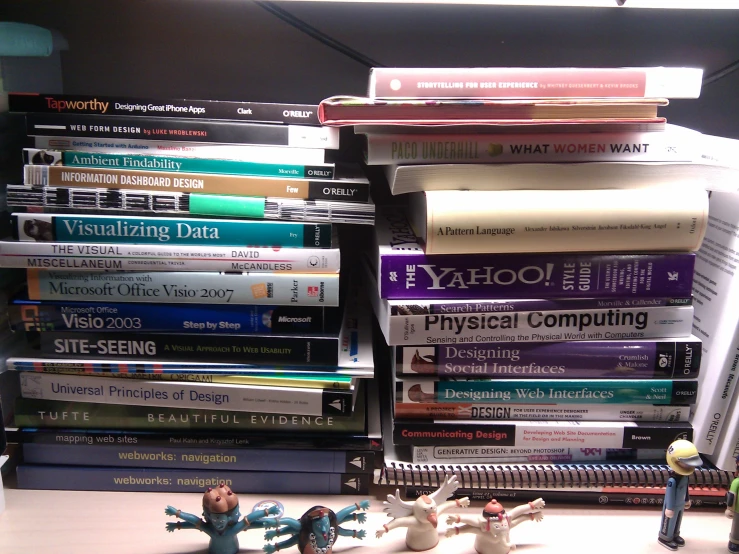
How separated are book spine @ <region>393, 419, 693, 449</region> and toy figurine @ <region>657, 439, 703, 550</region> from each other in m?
0.07

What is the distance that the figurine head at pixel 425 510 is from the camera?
0.64m

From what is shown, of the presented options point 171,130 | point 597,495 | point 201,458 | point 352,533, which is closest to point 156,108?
point 171,130

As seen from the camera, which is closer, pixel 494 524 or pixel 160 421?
pixel 494 524

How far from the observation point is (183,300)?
0.72 meters

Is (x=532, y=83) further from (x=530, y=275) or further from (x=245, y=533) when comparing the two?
(x=245, y=533)

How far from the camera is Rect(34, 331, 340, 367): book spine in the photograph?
726mm

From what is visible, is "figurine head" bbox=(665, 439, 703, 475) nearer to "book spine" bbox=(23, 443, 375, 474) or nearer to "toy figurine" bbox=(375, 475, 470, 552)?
"toy figurine" bbox=(375, 475, 470, 552)

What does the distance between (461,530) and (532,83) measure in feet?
1.53

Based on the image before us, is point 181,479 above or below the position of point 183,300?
below

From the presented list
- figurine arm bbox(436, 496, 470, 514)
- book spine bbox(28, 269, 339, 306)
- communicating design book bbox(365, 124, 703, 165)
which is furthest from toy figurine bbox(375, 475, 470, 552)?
communicating design book bbox(365, 124, 703, 165)

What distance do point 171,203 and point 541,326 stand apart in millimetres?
430

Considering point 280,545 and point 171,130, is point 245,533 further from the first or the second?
point 171,130

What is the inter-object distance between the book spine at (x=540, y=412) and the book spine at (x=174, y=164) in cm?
28

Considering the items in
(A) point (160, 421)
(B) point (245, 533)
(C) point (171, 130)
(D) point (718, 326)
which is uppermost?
(C) point (171, 130)
